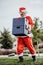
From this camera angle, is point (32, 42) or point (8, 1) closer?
point (32, 42)

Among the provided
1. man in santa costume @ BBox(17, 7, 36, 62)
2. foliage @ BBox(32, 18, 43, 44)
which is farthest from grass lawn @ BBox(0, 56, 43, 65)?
foliage @ BBox(32, 18, 43, 44)

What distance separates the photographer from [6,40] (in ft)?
8.60

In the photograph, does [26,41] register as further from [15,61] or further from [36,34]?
[15,61]

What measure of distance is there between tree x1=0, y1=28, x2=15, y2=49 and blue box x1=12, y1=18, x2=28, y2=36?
0.09 meters

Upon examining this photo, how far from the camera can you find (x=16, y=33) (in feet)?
8.32

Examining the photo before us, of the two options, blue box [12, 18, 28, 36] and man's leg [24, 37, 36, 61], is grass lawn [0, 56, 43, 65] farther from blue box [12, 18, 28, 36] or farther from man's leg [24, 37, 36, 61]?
blue box [12, 18, 28, 36]

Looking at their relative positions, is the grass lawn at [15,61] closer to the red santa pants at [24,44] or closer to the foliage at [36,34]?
the red santa pants at [24,44]

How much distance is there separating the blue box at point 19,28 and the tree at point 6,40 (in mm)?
92

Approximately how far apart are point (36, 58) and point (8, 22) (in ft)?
1.65

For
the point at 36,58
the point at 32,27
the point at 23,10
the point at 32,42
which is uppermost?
the point at 23,10

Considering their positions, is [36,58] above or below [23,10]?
below

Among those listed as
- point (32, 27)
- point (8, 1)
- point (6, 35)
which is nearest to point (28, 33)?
point (32, 27)

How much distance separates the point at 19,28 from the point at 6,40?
0.22 meters

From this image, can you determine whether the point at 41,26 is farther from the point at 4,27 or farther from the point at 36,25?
the point at 4,27
